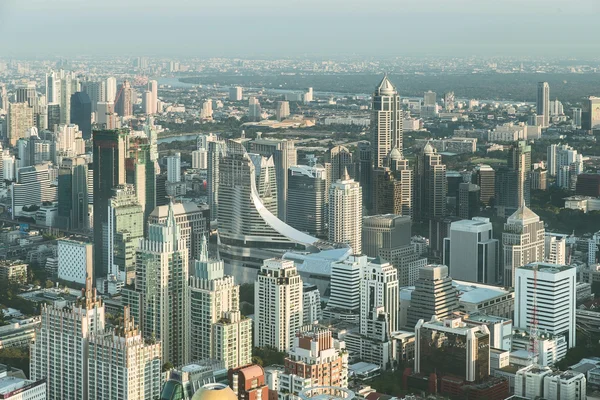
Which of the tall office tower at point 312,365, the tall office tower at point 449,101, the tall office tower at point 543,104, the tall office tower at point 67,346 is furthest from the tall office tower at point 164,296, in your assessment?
the tall office tower at point 449,101

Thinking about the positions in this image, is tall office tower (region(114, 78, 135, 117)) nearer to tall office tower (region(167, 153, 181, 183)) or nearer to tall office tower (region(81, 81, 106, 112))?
tall office tower (region(81, 81, 106, 112))

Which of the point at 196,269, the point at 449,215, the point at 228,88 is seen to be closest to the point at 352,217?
the point at 449,215

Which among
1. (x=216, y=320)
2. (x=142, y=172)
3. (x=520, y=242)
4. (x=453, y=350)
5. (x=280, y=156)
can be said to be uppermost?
(x=280, y=156)

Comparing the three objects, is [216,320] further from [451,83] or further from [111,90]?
[451,83]

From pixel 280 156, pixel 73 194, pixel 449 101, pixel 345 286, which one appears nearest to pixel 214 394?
pixel 345 286

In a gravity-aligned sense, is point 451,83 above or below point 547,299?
above

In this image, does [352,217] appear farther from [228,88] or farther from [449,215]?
[228,88]
